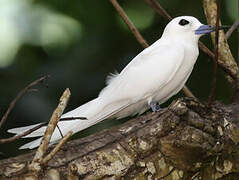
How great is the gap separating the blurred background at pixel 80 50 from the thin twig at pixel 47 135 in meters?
1.83

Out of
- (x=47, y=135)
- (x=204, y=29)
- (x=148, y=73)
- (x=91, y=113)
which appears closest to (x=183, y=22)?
(x=204, y=29)

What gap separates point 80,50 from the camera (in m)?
4.42

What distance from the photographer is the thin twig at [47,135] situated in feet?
7.06

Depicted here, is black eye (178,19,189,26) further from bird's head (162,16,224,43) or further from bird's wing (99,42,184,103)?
bird's wing (99,42,184,103)

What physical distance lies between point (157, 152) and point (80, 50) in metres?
2.02

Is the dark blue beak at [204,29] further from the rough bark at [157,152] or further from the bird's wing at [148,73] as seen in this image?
the rough bark at [157,152]

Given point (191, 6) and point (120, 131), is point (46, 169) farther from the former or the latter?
point (191, 6)

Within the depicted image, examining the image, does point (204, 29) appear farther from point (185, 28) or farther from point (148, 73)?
point (148, 73)

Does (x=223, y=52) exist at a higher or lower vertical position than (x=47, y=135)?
lower

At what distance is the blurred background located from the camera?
4.23 meters

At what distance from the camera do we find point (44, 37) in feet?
14.9

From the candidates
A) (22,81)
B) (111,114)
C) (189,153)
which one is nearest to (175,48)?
(111,114)

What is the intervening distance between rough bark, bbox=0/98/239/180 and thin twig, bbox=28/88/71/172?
10 cm

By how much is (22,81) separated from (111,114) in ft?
A: 2.93
